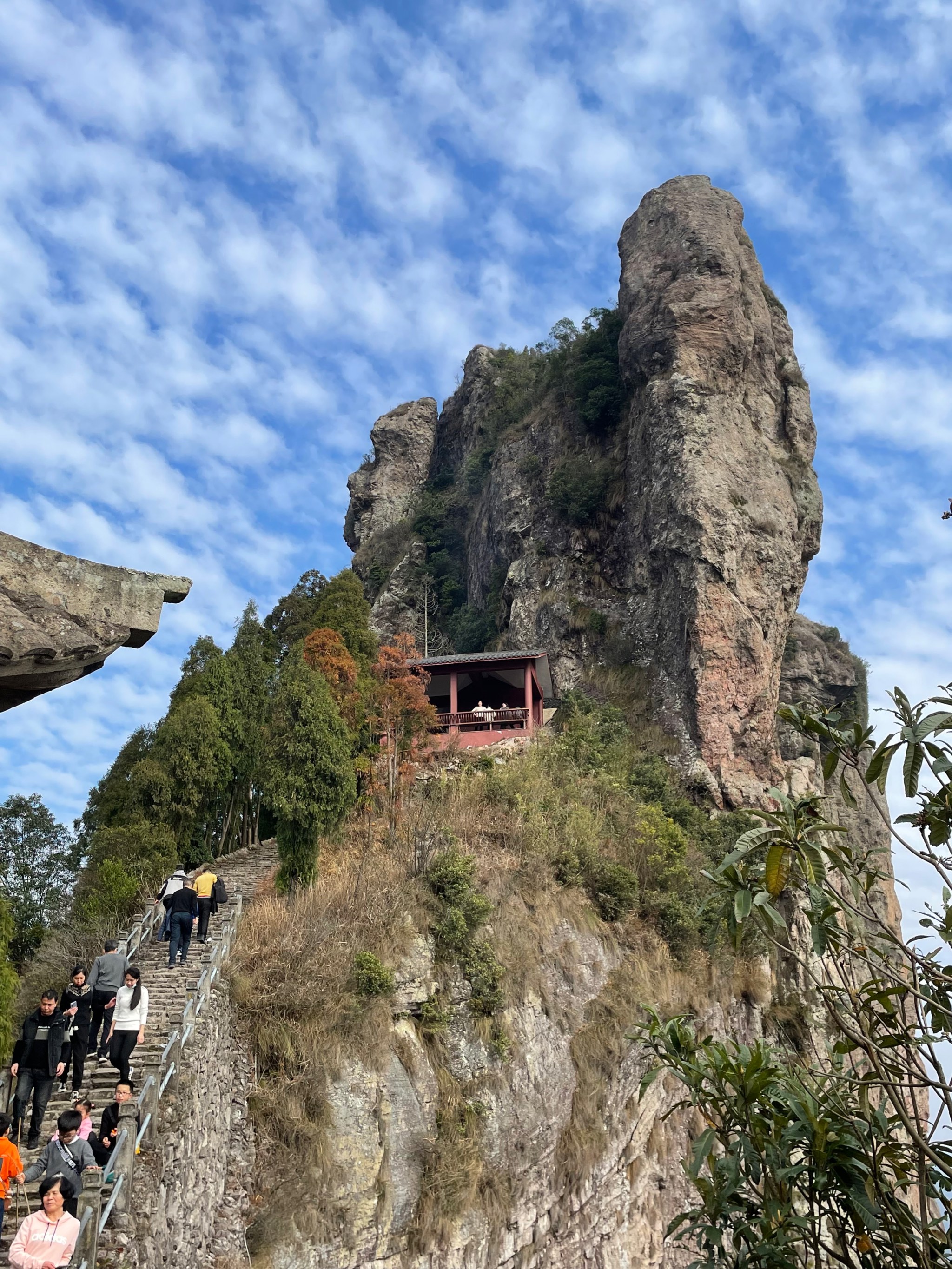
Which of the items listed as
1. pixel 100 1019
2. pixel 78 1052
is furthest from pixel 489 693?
pixel 78 1052

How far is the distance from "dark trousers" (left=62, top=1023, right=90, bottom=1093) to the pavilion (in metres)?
17.5

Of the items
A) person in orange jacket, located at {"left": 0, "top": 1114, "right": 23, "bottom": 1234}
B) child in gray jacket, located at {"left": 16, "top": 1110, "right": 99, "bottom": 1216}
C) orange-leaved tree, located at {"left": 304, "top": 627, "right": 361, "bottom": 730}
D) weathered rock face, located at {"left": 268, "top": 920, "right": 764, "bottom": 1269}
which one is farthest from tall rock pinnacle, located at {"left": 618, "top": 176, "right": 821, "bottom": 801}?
person in orange jacket, located at {"left": 0, "top": 1114, "right": 23, "bottom": 1234}

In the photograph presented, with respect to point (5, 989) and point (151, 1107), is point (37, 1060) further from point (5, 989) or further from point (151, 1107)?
point (151, 1107)

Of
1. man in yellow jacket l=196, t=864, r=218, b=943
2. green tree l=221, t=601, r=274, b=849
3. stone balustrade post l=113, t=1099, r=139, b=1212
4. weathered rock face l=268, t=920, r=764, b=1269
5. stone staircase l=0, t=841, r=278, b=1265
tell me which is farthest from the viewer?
green tree l=221, t=601, r=274, b=849

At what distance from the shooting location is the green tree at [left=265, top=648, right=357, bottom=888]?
17.0 m

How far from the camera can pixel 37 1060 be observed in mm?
8383

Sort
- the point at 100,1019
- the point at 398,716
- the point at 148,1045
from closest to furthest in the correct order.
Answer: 1. the point at 100,1019
2. the point at 148,1045
3. the point at 398,716

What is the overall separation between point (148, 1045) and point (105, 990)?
1126 mm

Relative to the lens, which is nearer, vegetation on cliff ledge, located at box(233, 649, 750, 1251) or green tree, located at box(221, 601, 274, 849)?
vegetation on cliff ledge, located at box(233, 649, 750, 1251)

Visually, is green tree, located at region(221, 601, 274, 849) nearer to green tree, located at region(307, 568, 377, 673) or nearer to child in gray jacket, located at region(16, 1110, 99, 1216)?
green tree, located at region(307, 568, 377, 673)

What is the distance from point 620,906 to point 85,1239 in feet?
49.6

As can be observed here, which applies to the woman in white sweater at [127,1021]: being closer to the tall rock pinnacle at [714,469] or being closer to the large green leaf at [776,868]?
the large green leaf at [776,868]

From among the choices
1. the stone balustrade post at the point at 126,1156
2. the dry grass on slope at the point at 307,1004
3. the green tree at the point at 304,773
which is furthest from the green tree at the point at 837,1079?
the green tree at the point at 304,773

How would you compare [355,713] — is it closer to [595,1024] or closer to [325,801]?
[325,801]
